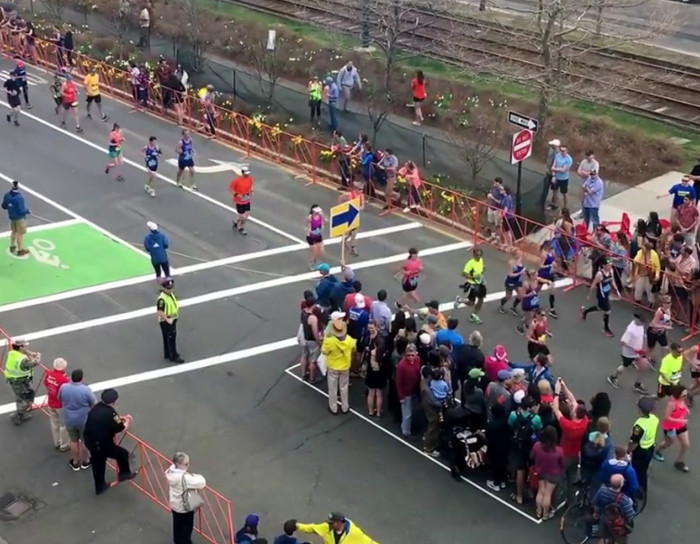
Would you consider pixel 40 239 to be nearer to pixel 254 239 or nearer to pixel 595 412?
pixel 254 239

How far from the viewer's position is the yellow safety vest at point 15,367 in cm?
1498

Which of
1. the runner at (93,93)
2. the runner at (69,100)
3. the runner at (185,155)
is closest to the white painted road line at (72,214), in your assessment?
the runner at (185,155)

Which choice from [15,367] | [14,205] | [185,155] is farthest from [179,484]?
[185,155]

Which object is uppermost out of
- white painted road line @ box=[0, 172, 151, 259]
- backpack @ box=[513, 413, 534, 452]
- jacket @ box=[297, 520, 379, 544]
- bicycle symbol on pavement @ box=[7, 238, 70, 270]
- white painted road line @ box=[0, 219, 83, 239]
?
backpack @ box=[513, 413, 534, 452]

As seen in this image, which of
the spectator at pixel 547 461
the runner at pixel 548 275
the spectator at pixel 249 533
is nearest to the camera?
the spectator at pixel 249 533

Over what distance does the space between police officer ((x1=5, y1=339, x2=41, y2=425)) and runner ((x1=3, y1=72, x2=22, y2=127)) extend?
14876 mm

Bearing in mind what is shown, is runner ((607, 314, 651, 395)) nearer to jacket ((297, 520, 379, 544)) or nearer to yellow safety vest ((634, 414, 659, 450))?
yellow safety vest ((634, 414, 659, 450))

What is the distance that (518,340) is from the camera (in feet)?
59.3

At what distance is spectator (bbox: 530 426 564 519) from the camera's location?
12766 millimetres

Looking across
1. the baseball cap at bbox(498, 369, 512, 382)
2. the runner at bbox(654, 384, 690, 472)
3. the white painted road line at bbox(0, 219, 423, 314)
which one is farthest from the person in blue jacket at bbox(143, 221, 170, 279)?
the runner at bbox(654, 384, 690, 472)

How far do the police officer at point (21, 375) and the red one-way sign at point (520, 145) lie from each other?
10.9 metres

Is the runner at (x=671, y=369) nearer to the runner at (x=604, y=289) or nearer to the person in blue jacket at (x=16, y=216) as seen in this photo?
the runner at (x=604, y=289)

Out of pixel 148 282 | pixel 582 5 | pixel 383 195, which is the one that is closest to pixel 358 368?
pixel 148 282

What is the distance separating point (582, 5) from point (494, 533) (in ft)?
52.4
